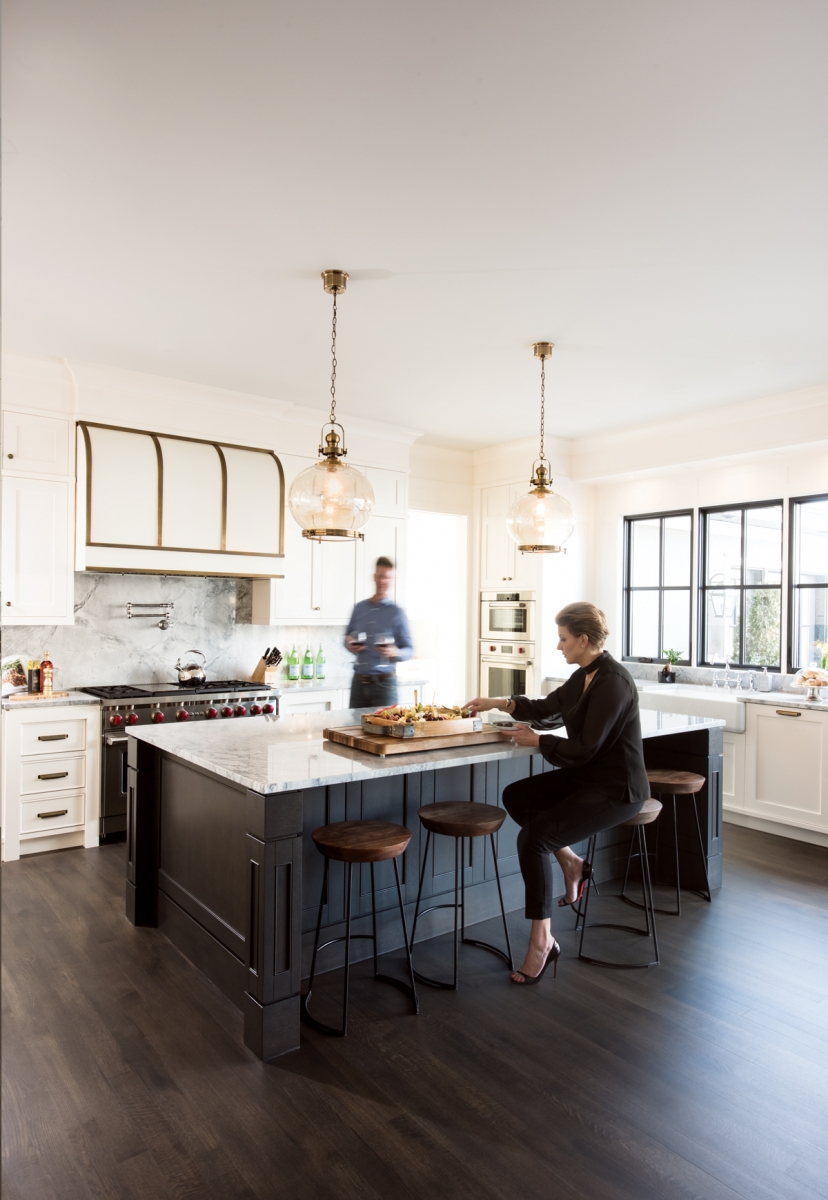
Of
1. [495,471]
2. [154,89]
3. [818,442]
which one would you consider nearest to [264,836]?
[154,89]

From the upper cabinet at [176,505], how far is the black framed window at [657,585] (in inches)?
121

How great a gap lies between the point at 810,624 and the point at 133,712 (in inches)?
178

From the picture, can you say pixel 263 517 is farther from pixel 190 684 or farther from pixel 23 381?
pixel 23 381

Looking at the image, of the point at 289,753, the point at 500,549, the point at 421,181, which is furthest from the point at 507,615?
the point at 421,181

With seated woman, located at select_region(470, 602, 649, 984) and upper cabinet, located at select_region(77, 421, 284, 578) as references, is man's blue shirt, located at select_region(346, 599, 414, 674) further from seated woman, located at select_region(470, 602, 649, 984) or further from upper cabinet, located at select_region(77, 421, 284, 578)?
seated woman, located at select_region(470, 602, 649, 984)

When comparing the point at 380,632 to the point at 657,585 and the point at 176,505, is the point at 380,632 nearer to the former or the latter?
the point at 176,505

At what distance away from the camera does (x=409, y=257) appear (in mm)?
3277

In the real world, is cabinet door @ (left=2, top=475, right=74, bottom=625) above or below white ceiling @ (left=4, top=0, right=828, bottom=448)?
below

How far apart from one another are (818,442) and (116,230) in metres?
4.28

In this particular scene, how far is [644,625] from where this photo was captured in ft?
22.2

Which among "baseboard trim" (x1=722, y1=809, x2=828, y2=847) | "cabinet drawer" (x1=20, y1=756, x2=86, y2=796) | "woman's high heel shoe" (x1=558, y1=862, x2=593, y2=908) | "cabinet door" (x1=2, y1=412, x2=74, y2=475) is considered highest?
"cabinet door" (x1=2, y1=412, x2=74, y2=475)

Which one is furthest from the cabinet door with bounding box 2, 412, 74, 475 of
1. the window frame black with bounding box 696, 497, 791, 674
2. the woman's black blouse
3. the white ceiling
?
the window frame black with bounding box 696, 497, 791, 674

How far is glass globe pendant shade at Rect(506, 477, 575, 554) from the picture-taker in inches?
158

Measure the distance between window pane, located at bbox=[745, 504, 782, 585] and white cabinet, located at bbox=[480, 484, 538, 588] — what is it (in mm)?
1619
